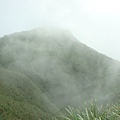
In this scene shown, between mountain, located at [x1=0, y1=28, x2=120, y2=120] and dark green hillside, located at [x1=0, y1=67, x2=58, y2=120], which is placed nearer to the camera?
dark green hillside, located at [x1=0, y1=67, x2=58, y2=120]

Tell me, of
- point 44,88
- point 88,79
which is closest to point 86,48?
point 88,79

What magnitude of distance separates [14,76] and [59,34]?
93.0 metres

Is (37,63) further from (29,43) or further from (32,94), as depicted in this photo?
(32,94)

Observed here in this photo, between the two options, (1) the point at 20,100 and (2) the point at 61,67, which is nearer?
(1) the point at 20,100

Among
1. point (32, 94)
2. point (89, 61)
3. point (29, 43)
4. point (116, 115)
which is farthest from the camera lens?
point (29, 43)

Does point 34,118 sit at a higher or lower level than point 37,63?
lower

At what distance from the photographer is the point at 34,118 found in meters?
73.6

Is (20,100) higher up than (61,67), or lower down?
lower down

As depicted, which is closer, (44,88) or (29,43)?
(44,88)

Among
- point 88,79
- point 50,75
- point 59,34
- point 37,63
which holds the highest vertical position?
point 59,34

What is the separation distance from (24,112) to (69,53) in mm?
98749

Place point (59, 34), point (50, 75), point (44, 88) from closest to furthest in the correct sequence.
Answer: point (44, 88) → point (50, 75) → point (59, 34)

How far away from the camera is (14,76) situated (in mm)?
108000

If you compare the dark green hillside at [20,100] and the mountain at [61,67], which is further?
the mountain at [61,67]
